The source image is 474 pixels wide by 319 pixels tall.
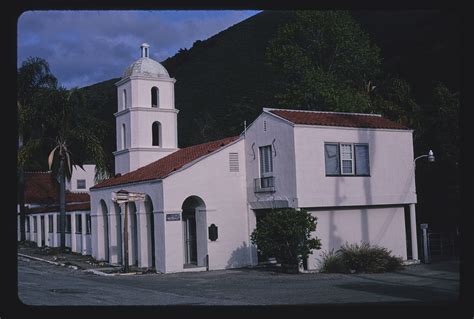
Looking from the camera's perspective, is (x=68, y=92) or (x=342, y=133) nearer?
(x=342, y=133)

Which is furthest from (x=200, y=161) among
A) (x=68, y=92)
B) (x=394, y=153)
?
(x=68, y=92)

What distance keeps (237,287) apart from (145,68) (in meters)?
16.9

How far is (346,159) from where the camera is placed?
21.5 metres

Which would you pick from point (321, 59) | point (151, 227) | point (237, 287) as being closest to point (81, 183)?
point (321, 59)

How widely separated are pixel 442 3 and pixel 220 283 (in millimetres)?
14506

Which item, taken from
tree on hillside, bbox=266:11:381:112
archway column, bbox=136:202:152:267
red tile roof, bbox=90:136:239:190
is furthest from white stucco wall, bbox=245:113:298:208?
tree on hillside, bbox=266:11:381:112

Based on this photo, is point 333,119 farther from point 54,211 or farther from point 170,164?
point 54,211

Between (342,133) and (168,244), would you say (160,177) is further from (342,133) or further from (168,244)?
(342,133)

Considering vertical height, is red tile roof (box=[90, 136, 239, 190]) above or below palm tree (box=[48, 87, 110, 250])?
below

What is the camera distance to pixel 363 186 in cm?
2166

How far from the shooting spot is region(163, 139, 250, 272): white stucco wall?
2166cm

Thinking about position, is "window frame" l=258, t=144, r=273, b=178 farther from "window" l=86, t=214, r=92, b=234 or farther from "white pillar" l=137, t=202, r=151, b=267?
"window" l=86, t=214, r=92, b=234

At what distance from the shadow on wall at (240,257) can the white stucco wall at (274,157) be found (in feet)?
5.13

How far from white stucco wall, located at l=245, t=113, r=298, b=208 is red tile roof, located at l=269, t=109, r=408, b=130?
42cm
